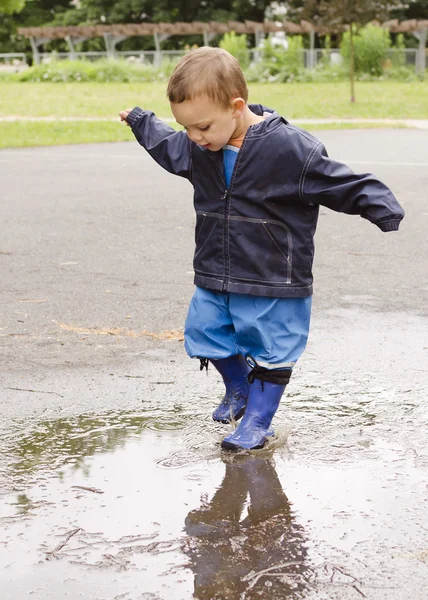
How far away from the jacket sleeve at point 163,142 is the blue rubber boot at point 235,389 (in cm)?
71

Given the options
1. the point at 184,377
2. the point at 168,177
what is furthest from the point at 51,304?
the point at 168,177

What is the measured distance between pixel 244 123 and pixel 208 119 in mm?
160

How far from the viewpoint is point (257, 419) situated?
3557 mm

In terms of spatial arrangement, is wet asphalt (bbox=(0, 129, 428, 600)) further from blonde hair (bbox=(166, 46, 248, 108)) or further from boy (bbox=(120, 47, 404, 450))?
blonde hair (bbox=(166, 46, 248, 108))

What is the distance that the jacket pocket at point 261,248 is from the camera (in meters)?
3.46

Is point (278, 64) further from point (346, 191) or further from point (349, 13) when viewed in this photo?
point (346, 191)

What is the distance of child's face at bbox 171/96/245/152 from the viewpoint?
10.9ft

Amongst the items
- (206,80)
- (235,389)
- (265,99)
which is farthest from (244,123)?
(265,99)

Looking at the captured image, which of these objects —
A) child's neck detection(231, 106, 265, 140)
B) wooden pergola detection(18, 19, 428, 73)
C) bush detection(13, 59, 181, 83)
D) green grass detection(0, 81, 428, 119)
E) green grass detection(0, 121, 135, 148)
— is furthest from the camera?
wooden pergola detection(18, 19, 428, 73)

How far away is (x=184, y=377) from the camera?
14.5 ft

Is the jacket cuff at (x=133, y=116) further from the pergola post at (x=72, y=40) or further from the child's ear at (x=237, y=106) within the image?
the pergola post at (x=72, y=40)

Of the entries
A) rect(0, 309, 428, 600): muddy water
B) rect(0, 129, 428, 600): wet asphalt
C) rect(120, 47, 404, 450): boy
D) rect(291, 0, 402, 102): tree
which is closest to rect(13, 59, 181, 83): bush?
rect(291, 0, 402, 102): tree

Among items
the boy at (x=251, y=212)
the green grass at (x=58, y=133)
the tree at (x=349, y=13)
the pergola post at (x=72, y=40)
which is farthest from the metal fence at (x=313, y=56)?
the boy at (x=251, y=212)

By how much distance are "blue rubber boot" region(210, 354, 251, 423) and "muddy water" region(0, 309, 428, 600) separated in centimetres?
8
